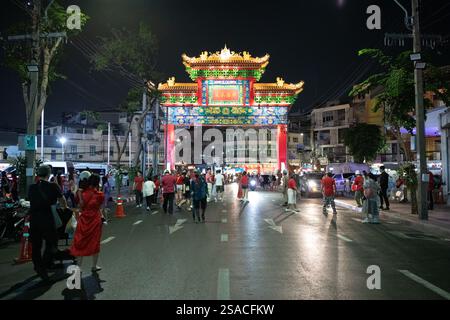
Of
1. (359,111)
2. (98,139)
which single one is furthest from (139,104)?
(359,111)

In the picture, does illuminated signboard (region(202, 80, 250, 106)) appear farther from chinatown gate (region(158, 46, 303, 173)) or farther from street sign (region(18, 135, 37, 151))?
street sign (region(18, 135, 37, 151))

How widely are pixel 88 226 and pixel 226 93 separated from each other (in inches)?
1475

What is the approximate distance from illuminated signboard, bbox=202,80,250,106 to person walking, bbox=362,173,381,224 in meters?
29.3

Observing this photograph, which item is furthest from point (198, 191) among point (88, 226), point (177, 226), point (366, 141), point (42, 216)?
point (366, 141)

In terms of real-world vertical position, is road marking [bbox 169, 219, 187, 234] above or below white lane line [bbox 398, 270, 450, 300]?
below

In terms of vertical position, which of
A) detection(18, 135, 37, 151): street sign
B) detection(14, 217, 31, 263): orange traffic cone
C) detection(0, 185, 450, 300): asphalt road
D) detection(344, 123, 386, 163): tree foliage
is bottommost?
detection(0, 185, 450, 300): asphalt road

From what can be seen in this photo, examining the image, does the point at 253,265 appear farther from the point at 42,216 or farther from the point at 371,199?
the point at 371,199

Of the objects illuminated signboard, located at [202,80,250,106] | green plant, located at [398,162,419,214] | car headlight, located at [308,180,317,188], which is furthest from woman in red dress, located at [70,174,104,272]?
illuminated signboard, located at [202,80,250,106]

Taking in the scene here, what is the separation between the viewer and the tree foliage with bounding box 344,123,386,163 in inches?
1658

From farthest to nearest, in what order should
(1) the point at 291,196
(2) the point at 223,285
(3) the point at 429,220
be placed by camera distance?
(1) the point at 291,196 → (3) the point at 429,220 → (2) the point at 223,285

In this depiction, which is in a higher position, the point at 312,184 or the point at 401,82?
the point at 401,82

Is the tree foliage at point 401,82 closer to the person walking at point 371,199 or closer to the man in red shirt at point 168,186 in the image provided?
the person walking at point 371,199

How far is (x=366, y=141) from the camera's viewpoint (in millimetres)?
42281

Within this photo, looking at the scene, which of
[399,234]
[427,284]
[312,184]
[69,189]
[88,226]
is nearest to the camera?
[427,284]
